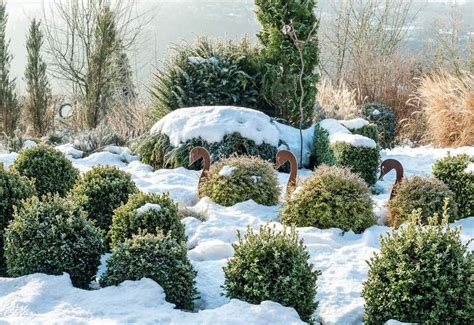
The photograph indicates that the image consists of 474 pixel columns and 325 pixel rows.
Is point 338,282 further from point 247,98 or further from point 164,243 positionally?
point 247,98

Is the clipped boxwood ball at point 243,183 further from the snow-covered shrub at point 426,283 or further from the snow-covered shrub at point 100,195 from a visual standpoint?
the snow-covered shrub at point 426,283

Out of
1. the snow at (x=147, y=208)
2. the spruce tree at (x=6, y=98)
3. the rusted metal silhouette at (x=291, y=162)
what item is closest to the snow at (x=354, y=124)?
the rusted metal silhouette at (x=291, y=162)

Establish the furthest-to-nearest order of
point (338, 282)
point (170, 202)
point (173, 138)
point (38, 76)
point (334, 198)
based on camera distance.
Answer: point (38, 76), point (173, 138), point (334, 198), point (170, 202), point (338, 282)

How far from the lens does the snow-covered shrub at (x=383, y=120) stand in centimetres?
1031

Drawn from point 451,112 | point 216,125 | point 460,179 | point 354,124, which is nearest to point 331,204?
point 460,179

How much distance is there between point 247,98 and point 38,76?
20.7 feet

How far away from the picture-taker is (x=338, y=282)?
3.69 m

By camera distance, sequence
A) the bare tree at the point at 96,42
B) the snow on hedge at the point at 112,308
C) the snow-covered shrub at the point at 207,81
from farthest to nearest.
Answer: the bare tree at the point at 96,42 → the snow-covered shrub at the point at 207,81 → the snow on hedge at the point at 112,308

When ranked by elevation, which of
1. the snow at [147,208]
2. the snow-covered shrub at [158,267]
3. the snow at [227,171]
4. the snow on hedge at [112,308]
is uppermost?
the snow at [227,171]

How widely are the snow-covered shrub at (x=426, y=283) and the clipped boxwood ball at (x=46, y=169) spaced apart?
130 inches

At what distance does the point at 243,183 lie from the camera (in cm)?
528

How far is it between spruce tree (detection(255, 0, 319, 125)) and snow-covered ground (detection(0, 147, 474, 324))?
3.42 metres

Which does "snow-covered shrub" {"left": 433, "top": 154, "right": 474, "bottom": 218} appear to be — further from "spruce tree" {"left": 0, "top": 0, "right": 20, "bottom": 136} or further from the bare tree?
"spruce tree" {"left": 0, "top": 0, "right": 20, "bottom": 136}

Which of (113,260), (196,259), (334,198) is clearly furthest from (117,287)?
(334,198)
